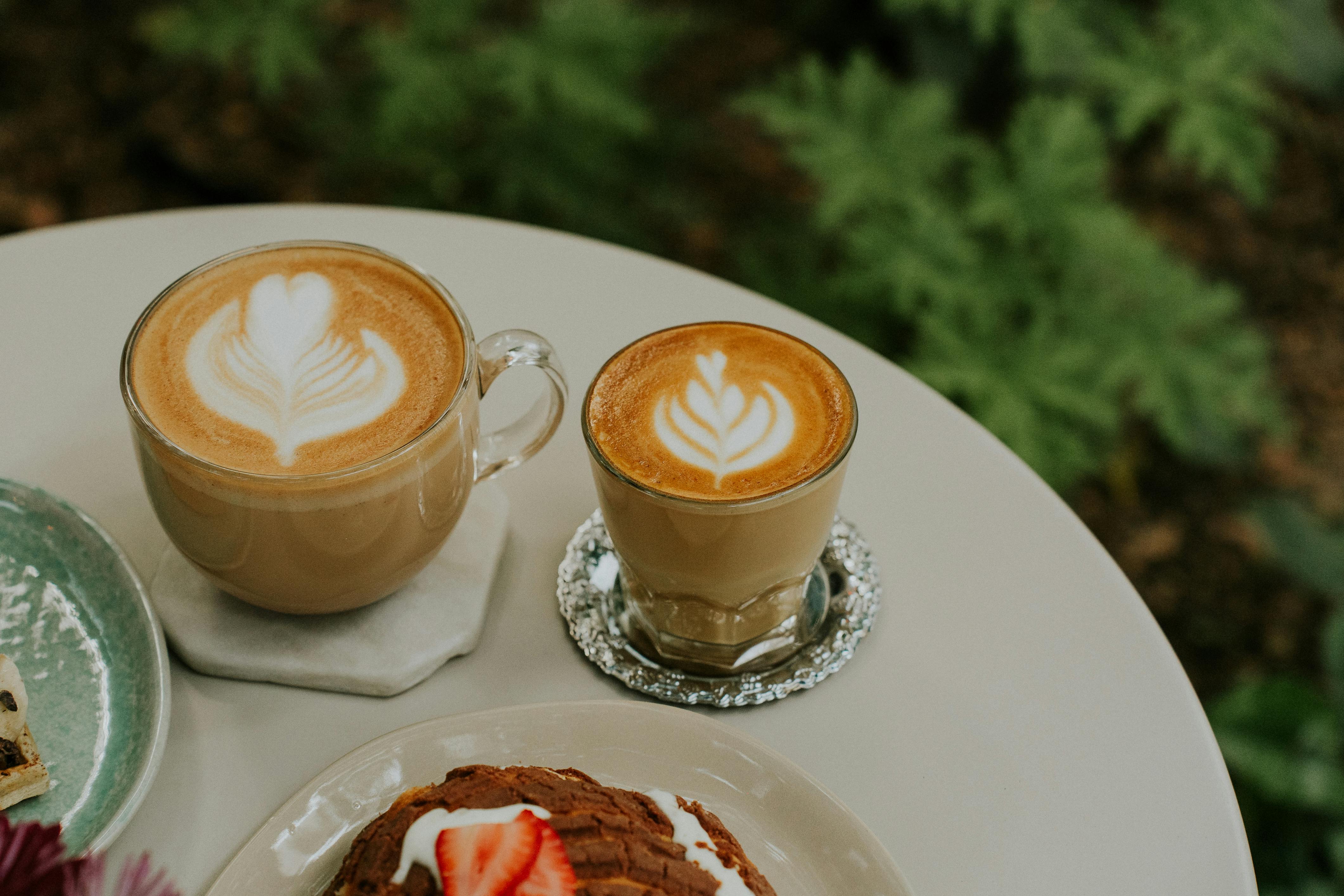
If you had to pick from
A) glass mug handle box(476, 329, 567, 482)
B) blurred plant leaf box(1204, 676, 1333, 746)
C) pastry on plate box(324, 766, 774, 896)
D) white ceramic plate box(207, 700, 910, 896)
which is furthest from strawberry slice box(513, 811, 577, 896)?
blurred plant leaf box(1204, 676, 1333, 746)

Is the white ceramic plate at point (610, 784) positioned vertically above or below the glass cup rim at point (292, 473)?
below

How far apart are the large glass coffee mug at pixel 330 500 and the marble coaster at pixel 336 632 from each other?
0.03 m

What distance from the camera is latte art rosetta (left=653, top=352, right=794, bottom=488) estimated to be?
0.83 meters

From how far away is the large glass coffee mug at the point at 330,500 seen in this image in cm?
77

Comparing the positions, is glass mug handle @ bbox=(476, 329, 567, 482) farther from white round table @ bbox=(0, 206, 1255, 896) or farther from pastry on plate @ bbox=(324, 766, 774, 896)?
pastry on plate @ bbox=(324, 766, 774, 896)

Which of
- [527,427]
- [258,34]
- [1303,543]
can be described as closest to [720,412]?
[527,427]

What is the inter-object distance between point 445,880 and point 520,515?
1.50ft

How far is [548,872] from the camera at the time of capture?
2.08 feet

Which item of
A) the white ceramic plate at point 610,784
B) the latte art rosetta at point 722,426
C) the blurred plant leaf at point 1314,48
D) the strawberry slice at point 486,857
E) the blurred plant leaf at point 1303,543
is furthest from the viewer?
the blurred plant leaf at point 1314,48

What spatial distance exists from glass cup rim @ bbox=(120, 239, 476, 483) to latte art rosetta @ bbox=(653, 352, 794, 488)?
0.49 ft

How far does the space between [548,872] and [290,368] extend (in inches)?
16.8

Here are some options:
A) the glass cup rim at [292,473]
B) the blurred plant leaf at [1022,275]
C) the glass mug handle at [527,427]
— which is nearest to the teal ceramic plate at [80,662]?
the glass cup rim at [292,473]

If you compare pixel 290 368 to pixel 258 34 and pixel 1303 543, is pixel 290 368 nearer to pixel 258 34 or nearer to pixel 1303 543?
pixel 258 34

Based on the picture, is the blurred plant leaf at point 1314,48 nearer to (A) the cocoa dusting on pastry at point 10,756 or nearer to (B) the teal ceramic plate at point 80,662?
(B) the teal ceramic plate at point 80,662
